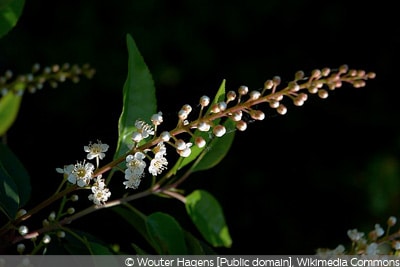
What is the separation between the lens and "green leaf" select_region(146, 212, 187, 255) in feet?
3.33

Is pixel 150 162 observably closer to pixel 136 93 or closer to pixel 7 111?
pixel 136 93

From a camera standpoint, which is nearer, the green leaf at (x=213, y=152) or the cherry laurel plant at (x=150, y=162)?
the cherry laurel plant at (x=150, y=162)

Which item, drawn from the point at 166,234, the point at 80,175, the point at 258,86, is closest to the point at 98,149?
the point at 80,175

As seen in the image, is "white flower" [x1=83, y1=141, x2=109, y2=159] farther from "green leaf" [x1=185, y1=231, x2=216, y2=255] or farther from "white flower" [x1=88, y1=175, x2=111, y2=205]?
"green leaf" [x1=185, y1=231, x2=216, y2=255]

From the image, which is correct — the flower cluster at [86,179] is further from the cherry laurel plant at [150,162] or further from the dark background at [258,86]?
the dark background at [258,86]

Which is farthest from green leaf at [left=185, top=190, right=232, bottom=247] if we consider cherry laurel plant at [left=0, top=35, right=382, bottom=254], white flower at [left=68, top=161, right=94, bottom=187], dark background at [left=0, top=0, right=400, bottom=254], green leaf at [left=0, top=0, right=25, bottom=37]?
dark background at [left=0, top=0, right=400, bottom=254]

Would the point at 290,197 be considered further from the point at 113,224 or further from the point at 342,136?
the point at 113,224

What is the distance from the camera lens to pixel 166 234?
3.36 feet

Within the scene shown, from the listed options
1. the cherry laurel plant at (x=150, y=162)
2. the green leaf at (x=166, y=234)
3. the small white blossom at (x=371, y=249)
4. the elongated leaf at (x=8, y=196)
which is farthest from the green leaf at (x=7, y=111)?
the small white blossom at (x=371, y=249)

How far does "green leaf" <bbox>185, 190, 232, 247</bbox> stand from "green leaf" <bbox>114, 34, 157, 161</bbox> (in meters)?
0.18

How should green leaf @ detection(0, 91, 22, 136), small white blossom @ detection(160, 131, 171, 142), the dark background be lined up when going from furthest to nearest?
the dark background, small white blossom @ detection(160, 131, 171, 142), green leaf @ detection(0, 91, 22, 136)

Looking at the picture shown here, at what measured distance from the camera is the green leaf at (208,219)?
3.61 feet

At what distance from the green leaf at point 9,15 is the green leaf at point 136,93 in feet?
0.56

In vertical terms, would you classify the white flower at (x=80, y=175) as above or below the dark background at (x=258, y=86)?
above
